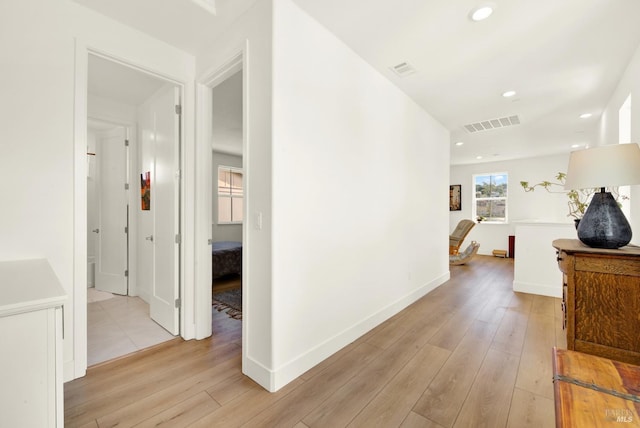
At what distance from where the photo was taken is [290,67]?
1.92 m

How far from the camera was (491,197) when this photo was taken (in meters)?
7.82

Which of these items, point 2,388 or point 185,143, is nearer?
point 2,388

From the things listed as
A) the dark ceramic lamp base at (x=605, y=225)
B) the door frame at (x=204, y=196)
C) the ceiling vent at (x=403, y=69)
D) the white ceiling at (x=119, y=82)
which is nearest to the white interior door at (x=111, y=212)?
the white ceiling at (x=119, y=82)

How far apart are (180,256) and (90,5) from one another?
6.64ft

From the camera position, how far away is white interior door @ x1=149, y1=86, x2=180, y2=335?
256 cm

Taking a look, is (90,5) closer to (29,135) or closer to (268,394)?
(29,135)

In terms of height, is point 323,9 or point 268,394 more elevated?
point 323,9

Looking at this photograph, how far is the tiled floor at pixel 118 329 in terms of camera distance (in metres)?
2.32

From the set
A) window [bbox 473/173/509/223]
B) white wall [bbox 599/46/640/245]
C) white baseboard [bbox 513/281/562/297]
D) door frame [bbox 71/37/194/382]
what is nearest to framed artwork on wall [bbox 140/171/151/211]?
door frame [bbox 71/37/194/382]

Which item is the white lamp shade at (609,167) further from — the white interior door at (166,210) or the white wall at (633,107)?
the white interior door at (166,210)

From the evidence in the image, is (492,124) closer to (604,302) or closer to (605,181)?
(605,181)

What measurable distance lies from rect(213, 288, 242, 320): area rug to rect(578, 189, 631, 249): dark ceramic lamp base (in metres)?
3.22

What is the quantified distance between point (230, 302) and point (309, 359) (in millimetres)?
1853

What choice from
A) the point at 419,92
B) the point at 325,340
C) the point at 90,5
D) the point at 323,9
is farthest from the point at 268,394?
the point at 419,92
